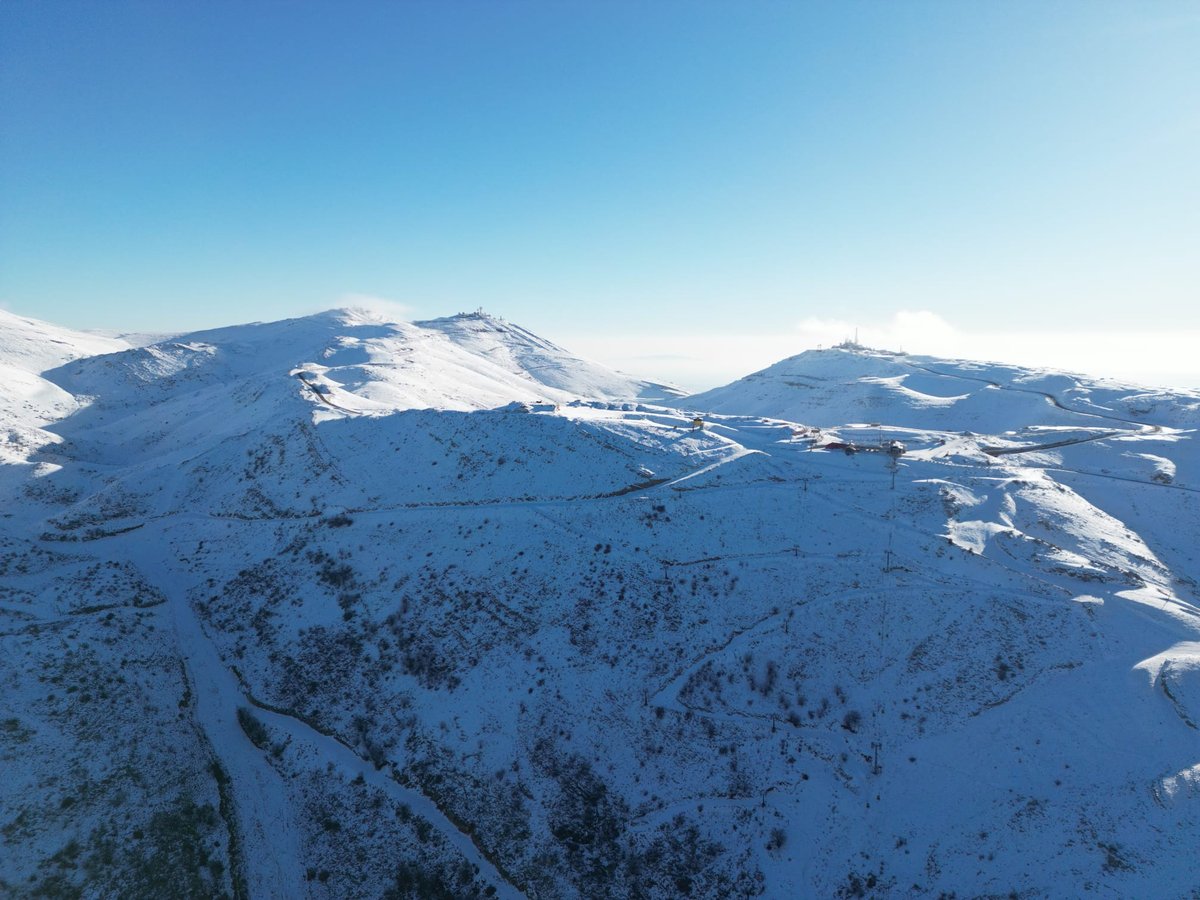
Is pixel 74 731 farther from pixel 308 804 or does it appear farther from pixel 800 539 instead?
pixel 800 539

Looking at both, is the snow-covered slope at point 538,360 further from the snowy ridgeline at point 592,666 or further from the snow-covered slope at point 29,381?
the snowy ridgeline at point 592,666

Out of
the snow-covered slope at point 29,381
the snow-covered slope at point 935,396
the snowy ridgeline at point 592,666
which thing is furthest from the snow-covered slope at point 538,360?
the snowy ridgeline at point 592,666

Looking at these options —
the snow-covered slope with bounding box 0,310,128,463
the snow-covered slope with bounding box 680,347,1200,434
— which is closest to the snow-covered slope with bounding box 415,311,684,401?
the snow-covered slope with bounding box 680,347,1200,434

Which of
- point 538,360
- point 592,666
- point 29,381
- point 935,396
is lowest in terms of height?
point 592,666

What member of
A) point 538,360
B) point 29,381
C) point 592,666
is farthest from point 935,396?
point 29,381

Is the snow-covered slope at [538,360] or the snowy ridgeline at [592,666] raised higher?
the snow-covered slope at [538,360]

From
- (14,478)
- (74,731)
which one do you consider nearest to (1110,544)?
(74,731)

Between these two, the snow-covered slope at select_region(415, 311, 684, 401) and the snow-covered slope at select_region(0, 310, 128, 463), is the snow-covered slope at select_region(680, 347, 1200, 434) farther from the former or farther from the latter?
the snow-covered slope at select_region(0, 310, 128, 463)

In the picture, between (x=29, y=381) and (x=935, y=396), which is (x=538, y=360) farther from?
(x=29, y=381)
